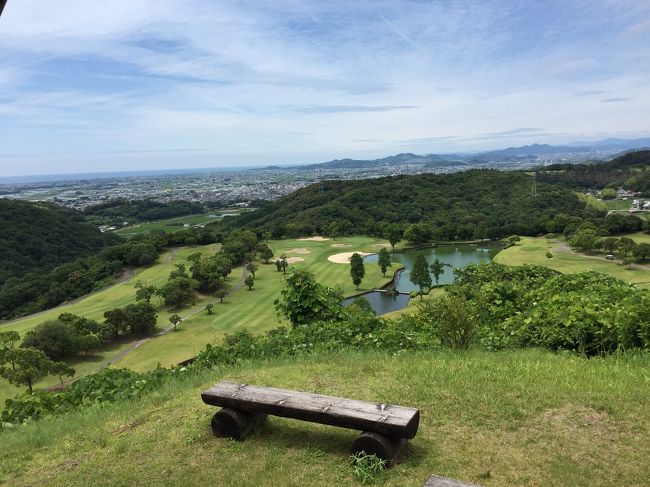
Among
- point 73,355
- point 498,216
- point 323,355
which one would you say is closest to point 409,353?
point 323,355

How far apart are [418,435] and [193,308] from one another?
3778 centimetres

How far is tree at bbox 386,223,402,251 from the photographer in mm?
67000

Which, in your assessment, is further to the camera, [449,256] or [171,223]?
[171,223]

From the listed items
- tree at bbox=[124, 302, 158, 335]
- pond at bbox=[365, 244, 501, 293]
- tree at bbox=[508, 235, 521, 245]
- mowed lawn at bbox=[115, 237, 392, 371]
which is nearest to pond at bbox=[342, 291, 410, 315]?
mowed lawn at bbox=[115, 237, 392, 371]

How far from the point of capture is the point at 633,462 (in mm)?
3234

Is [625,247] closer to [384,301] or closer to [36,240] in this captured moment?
[384,301]

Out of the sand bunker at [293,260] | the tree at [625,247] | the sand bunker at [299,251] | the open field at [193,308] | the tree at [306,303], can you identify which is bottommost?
the open field at [193,308]

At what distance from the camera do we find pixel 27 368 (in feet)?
68.8

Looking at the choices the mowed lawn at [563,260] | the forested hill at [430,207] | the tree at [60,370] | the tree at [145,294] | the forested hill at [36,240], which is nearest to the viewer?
the tree at [60,370]

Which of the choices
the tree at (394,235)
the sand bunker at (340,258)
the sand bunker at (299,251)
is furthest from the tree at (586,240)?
the sand bunker at (299,251)

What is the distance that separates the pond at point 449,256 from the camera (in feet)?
175

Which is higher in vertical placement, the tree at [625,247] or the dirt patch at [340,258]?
the tree at [625,247]

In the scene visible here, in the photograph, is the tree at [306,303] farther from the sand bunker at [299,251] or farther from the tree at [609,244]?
the sand bunker at [299,251]

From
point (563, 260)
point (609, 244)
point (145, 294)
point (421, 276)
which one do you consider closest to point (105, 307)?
point (145, 294)
